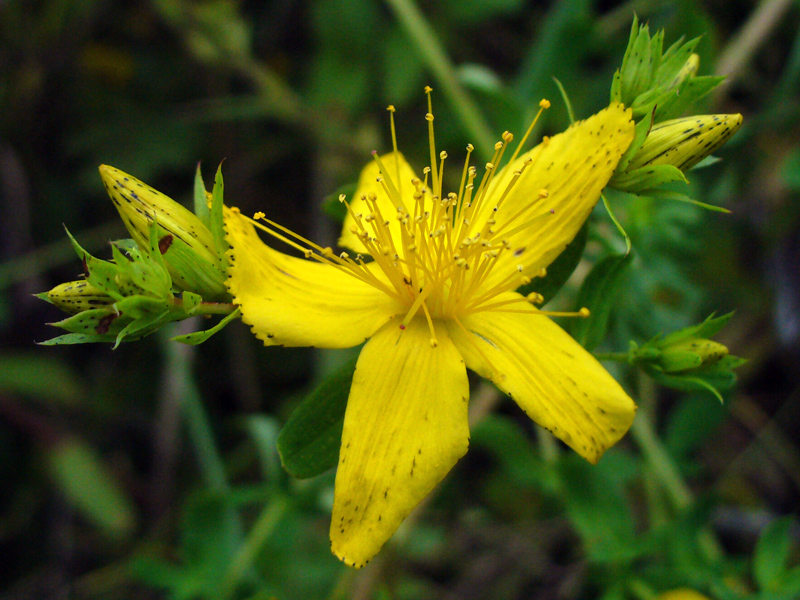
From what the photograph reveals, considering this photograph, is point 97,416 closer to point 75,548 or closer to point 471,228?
point 75,548

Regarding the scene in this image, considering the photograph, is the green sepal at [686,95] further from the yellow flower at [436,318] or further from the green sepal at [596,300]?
the green sepal at [596,300]

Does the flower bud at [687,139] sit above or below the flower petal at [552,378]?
above

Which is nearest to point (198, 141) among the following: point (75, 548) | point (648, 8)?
point (75, 548)

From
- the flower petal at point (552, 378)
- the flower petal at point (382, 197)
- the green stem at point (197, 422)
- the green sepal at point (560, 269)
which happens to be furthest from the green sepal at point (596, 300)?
the green stem at point (197, 422)

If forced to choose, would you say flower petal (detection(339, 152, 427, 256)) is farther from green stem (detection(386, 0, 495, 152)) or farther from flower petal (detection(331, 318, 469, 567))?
green stem (detection(386, 0, 495, 152))

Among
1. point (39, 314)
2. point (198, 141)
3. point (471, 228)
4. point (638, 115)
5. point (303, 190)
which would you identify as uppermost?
point (638, 115)

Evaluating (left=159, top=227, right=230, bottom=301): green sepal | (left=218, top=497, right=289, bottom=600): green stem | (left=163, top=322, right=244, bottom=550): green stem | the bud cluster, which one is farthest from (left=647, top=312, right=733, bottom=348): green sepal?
(left=163, top=322, right=244, bottom=550): green stem
